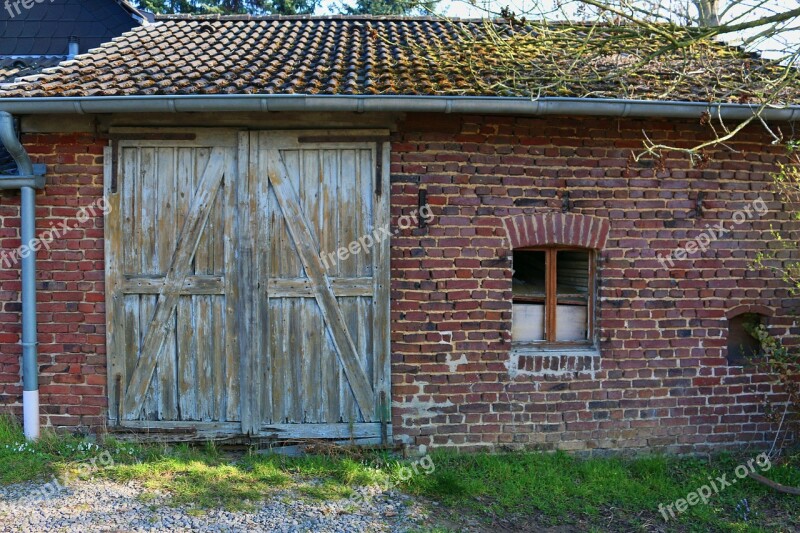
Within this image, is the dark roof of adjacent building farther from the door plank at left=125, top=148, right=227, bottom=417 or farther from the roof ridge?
the door plank at left=125, top=148, right=227, bottom=417

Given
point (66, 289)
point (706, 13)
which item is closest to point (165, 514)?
point (66, 289)

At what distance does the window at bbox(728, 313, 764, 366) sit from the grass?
3.17 ft

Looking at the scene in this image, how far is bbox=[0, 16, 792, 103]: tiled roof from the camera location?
4.96 meters

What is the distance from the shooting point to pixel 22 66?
7426 mm

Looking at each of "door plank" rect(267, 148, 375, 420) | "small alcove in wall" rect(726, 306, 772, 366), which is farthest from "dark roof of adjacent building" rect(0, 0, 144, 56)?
"small alcove in wall" rect(726, 306, 772, 366)

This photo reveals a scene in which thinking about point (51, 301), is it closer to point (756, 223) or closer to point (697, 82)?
point (697, 82)

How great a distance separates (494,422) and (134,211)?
379 cm

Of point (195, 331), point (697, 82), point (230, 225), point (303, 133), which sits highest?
point (697, 82)

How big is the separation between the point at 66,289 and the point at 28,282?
0.30 metres

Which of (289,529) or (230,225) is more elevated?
(230,225)

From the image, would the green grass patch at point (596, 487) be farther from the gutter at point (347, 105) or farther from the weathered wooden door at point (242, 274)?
the gutter at point (347, 105)

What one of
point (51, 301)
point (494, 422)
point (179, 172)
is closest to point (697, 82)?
point (494, 422)

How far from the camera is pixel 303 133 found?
5.23 meters

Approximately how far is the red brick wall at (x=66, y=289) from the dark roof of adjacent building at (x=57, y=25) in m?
4.15
